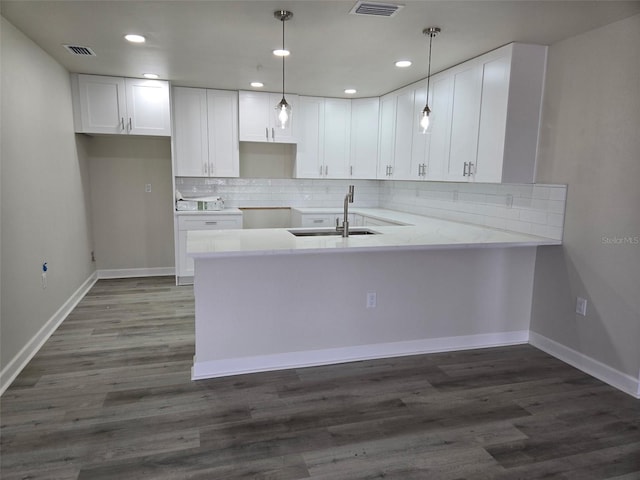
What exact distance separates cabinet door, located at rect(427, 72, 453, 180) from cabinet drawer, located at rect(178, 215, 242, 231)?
241cm

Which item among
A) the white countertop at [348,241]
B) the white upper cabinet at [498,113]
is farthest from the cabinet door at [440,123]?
the white countertop at [348,241]

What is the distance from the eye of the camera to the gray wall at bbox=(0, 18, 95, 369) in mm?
2832

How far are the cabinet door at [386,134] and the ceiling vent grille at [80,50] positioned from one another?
3.20m

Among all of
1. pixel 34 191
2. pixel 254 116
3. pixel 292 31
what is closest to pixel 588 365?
pixel 292 31

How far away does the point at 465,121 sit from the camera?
3736 millimetres

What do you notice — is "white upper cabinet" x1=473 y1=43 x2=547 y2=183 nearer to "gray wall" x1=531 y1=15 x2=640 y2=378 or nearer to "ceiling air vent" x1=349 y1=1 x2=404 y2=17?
"gray wall" x1=531 y1=15 x2=640 y2=378

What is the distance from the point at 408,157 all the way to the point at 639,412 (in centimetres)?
Answer: 311

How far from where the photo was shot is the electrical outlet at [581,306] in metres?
3.08

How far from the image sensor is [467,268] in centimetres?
336

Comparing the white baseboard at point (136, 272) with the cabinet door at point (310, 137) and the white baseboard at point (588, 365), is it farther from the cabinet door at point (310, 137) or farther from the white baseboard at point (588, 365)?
the white baseboard at point (588, 365)

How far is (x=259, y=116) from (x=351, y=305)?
310cm

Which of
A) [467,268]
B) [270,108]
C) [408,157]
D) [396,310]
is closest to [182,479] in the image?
[396,310]

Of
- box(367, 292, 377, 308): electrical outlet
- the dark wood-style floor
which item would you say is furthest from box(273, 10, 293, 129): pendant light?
the dark wood-style floor

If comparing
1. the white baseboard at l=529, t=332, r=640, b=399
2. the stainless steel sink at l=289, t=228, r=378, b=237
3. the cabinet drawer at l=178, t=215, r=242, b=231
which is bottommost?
the white baseboard at l=529, t=332, r=640, b=399
